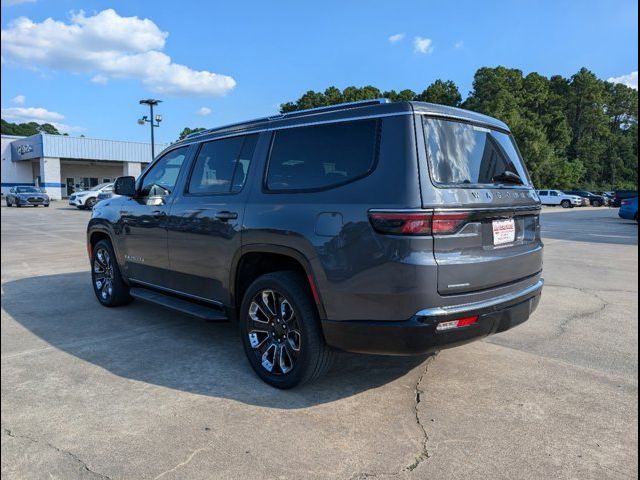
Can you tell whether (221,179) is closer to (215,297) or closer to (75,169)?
(215,297)

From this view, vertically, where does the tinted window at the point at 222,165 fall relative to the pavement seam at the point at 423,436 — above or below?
above

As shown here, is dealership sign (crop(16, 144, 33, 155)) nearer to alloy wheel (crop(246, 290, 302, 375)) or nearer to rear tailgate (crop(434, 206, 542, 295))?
alloy wheel (crop(246, 290, 302, 375))

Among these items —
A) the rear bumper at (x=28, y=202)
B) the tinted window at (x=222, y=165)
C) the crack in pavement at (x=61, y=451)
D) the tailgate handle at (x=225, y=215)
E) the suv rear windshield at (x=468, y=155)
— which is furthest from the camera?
the rear bumper at (x=28, y=202)

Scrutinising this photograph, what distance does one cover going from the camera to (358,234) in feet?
9.44

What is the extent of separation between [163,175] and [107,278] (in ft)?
5.70

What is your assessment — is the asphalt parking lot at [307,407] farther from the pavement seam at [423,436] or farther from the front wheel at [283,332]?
the front wheel at [283,332]

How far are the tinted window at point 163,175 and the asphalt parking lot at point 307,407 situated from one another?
4.59 feet

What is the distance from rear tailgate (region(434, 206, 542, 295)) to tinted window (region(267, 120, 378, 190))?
2.29 feet

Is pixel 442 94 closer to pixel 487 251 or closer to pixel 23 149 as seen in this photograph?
pixel 23 149

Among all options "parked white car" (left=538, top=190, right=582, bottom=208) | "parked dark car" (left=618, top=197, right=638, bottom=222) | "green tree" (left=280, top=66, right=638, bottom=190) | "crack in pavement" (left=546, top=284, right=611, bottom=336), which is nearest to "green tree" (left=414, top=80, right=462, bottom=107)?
"green tree" (left=280, top=66, right=638, bottom=190)

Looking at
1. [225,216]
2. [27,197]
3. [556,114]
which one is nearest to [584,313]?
[225,216]

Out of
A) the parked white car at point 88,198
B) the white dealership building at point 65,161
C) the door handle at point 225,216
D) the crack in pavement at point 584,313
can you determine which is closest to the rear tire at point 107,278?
the door handle at point 225,216

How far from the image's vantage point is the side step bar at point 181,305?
156 inches

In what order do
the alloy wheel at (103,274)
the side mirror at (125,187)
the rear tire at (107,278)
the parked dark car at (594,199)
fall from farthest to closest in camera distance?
the parked dark car at (594,199) → the alloy wheel at (103,274) → the rear tire at (107,278) → the side mirror at (125,187)
